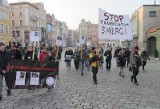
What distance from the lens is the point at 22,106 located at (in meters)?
8.15

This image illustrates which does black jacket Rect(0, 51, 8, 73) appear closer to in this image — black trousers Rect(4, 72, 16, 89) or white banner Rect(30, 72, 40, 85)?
black trousers Rect(4, 72, 16, 89)

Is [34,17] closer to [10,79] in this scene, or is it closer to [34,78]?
[34,78]

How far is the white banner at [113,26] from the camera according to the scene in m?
14.9

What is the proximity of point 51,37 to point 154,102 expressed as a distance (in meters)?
103

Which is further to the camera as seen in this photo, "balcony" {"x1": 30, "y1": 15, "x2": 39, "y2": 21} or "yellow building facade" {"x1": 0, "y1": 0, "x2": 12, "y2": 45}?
"balcony" {"x1": 30, "y1": 15, "x2": 39, "y2": 21}

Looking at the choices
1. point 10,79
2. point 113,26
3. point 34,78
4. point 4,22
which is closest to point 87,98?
point 34,78

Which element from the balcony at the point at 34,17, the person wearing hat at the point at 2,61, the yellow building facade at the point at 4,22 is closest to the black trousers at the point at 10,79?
the person wearing hat at the point at 2,61

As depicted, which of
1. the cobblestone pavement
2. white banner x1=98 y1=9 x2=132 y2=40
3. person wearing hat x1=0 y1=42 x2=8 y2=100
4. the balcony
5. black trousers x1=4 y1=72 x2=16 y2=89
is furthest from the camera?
the balcony

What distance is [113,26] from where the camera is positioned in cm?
1520

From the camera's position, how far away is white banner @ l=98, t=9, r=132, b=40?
14.9 meters

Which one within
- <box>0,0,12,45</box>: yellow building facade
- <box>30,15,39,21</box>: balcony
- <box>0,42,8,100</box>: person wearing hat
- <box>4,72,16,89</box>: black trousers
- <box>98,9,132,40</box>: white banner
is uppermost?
<box>30,15,39,21</box>: balcony

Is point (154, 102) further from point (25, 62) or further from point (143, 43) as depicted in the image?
point (143, 43)

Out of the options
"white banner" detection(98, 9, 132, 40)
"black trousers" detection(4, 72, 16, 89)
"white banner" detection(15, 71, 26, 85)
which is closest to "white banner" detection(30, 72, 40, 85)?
"white banner" detection(15, 71, 26, 85)

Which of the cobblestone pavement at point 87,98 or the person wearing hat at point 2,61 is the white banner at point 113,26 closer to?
the cobblestone pavement at point 87,98
